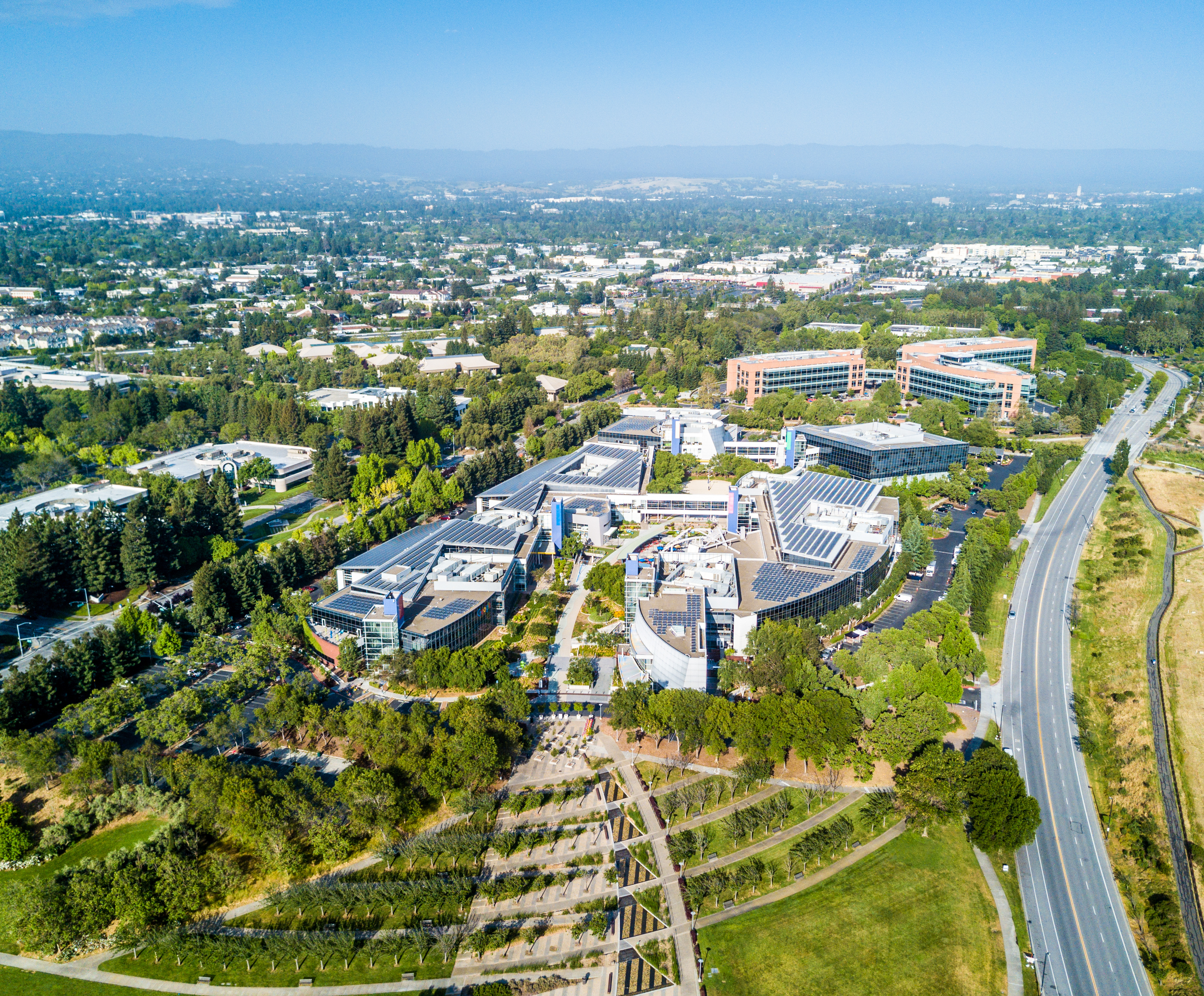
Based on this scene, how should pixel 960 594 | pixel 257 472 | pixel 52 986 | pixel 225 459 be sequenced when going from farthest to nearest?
pixel 225 459
pixel 257 472
pixel 960 594
pixel 52 986

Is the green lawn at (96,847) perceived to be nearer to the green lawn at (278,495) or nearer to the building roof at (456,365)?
the green lawn at (278,495)

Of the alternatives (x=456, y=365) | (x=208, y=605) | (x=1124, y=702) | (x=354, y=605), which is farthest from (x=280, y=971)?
(x=456, y=365)

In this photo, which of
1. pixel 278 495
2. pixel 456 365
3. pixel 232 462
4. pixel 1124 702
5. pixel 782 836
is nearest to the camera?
pixel 782 836

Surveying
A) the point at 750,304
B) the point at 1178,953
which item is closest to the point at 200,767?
the point at 1178,953

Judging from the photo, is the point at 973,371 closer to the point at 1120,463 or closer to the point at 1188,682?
the point at 1120,463

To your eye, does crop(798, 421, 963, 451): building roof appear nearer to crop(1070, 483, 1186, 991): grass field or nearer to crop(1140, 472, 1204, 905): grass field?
crop(1070, 483, 1186, 991): grass field

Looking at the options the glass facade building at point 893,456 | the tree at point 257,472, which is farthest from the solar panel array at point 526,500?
the glass facade building at point 893,456

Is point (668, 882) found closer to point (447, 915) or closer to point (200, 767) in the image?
point (447, 915)
